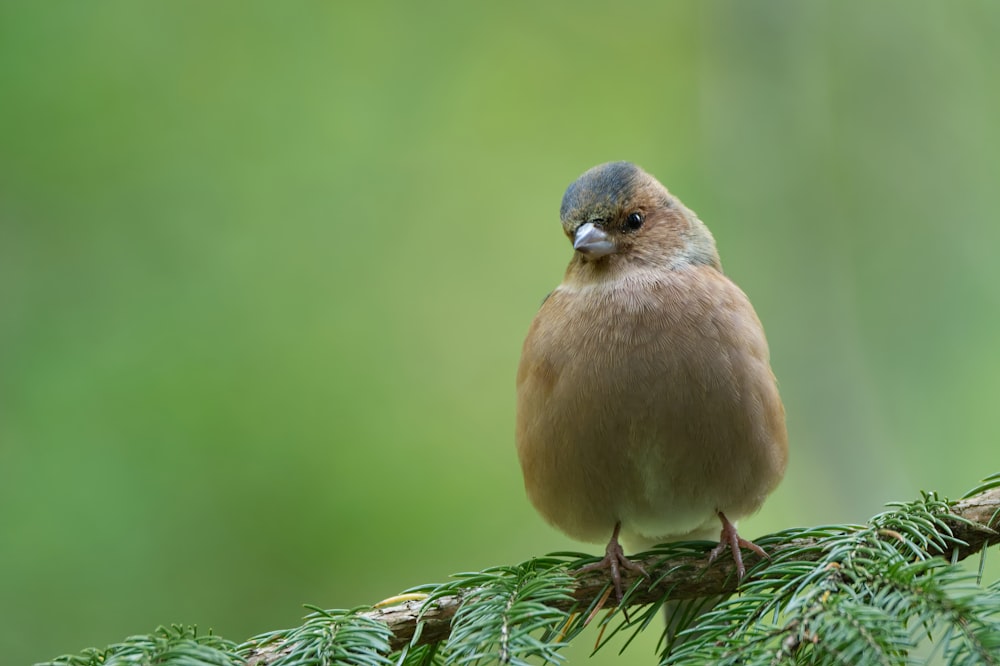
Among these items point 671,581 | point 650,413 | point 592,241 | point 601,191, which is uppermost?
point 601,191

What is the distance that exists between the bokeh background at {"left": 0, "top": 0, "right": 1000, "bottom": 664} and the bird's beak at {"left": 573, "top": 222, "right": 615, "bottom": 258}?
2258 mm

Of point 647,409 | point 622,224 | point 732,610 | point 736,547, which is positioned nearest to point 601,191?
point 622,224

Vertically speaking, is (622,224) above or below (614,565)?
above

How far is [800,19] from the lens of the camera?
6.05m

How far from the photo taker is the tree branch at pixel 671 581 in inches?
105

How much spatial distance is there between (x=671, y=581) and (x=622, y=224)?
1677mm

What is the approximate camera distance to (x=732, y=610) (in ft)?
8.14

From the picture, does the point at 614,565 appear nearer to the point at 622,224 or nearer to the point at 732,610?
the point at 732,610

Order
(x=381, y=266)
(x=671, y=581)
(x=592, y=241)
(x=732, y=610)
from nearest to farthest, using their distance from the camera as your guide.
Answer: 1. (x=732, y=610)
2. (x=671, y=581)
3. (x=592, y=241)
4. (x=381, y=266)

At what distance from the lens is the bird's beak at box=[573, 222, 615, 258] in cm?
397

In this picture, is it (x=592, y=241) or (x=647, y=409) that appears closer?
(x=647, y=409)

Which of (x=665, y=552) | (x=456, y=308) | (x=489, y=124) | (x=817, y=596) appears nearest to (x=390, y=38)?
(x=489, y=124)

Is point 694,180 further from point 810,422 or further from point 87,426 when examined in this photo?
point 87,426

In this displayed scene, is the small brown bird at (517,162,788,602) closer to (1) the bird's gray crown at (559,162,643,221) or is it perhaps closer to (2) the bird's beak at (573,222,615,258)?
(2) the bird's beak at (573,222,615,258)
